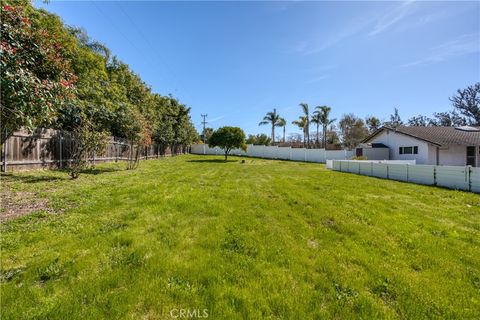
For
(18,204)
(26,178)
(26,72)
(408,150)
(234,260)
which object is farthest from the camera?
(408,150)

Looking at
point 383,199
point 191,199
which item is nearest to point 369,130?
point 383,199

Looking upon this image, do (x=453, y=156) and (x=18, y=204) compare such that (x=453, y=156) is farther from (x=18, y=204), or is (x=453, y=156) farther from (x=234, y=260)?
(x=18, y=204)

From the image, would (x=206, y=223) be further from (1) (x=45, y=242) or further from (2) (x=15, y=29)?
(2) (x=15, y=29)

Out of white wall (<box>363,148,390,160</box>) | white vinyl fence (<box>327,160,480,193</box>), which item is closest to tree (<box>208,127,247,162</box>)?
white wall (<box>363,148,390,160</box>)

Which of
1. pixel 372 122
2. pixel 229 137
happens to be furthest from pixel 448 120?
pixel 229 137

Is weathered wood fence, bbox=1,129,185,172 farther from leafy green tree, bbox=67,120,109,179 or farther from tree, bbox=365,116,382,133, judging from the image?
tree, bbox=365,116,382,133

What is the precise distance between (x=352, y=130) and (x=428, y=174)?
37.0 metres

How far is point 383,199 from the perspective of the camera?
303 inches

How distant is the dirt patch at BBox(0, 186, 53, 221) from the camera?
16.0ft

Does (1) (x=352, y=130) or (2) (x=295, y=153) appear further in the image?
(1) (x=352, y=130)

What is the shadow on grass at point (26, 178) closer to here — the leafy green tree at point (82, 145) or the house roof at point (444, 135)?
the leafy green tree at point (82, 145)

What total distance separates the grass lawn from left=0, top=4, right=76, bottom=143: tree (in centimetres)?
191

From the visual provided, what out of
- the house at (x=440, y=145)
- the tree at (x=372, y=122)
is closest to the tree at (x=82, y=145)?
the house at (x=440, y=145)

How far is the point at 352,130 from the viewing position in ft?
150
